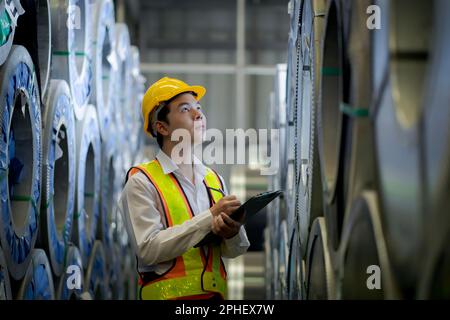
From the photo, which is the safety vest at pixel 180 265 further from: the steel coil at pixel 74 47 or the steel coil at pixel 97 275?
the steel coil at pixel 97 275

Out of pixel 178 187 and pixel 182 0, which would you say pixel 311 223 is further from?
pixel 182 0

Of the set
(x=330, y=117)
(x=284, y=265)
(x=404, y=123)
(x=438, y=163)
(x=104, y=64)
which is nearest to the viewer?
(x=438, y=163)

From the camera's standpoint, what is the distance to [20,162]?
239 centimetres

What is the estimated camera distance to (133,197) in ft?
7.59

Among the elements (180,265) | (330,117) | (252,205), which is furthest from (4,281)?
(330,117)

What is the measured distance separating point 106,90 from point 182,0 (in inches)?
211

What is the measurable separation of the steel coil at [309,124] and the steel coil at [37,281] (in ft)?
2.94

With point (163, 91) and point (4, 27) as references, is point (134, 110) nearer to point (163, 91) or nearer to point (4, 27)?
point (163, 91)

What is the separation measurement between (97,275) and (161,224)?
56.9 inches

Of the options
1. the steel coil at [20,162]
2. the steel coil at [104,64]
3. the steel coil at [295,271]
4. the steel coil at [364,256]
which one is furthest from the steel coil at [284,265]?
the steel coil at [364,256]

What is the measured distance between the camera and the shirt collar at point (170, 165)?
238 centimetres

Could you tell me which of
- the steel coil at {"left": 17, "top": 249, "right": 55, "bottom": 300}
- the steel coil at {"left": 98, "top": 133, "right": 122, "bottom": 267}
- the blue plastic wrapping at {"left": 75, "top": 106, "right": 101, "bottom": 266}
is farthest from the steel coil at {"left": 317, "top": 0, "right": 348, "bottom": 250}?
the steel coil at {"left": 98, "top": 133, "right": 122, "bottom": 267}
